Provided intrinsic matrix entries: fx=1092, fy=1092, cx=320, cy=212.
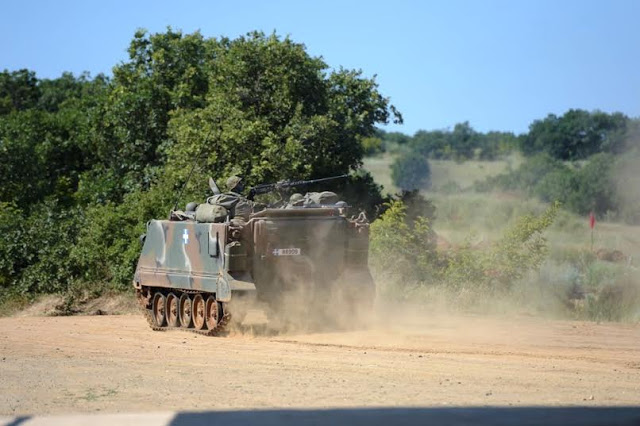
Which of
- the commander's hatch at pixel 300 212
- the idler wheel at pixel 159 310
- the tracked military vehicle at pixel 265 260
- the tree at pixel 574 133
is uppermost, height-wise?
the tree at pixel 574 133

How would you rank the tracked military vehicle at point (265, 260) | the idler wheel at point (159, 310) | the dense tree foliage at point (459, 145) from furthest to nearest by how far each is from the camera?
the dense tree foliage at point (459, 145), the idler wheel at point (159, 310), the tracked military vehicle at point (265, 260)

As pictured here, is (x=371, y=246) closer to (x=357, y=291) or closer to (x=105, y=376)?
(x=357, y=291)

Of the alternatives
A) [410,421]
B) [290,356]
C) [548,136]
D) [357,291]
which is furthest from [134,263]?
[548,136]

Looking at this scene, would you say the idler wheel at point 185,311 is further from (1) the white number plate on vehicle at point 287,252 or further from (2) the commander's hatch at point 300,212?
(2) the commander's hatch at point 300,212

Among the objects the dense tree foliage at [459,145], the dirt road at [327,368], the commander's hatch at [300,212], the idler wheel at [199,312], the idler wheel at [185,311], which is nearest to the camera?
the dirt road at [327,368]

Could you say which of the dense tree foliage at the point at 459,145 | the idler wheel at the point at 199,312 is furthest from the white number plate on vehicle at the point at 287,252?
the dense tree foliage at the point at 459,145

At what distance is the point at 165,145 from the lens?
1219 inches

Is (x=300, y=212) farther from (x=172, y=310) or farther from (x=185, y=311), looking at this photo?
Result: (x=172, y=310)

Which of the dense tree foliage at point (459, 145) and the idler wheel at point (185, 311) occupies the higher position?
the dense tree foliage at point (459, 145)

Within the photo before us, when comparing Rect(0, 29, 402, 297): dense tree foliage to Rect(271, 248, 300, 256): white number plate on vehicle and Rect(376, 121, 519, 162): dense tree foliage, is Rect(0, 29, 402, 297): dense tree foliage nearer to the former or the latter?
Rect(271, 248, 300, 256): white number plate on vehicle

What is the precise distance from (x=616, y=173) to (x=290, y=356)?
74.8ft

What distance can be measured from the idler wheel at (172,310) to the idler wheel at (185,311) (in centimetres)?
7

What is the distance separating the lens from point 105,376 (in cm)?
1294

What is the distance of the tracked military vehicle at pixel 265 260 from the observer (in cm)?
1791
